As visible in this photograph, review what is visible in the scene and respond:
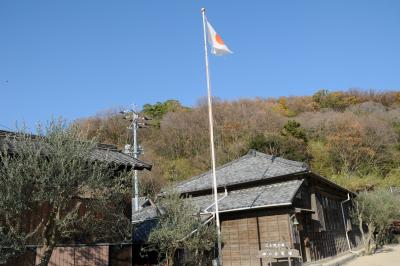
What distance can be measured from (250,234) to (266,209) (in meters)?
1.54

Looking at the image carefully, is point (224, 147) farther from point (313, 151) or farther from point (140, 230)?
point (140, 230)

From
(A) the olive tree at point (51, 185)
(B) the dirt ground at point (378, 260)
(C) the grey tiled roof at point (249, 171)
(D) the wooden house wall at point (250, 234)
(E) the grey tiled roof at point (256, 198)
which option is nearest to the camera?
(A) the olive tree at point (51, 185)

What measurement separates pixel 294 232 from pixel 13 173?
13123 mm

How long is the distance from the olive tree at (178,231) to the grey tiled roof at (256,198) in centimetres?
81

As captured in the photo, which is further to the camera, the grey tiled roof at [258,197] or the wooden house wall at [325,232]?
the wooden house wall at [325,232]

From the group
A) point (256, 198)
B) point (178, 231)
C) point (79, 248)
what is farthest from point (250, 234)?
point (79, 248)

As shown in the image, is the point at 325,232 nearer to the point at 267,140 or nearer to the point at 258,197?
the point at 258,197

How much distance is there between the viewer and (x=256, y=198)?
1912 centimetres

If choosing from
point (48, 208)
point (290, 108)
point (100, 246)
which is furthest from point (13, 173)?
point (290, 108)

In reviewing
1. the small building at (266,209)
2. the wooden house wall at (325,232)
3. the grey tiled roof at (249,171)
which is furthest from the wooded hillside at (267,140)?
the small building at (266,209)

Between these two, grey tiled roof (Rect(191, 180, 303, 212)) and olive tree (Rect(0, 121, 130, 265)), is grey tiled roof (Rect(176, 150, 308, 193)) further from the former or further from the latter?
olive tree (Rect(0, 121, 130, 265))

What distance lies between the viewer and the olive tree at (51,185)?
9.17m

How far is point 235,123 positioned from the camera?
4747 centimetres

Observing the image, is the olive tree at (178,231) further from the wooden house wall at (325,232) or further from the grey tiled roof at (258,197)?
the wooden house wall at (325,232)
